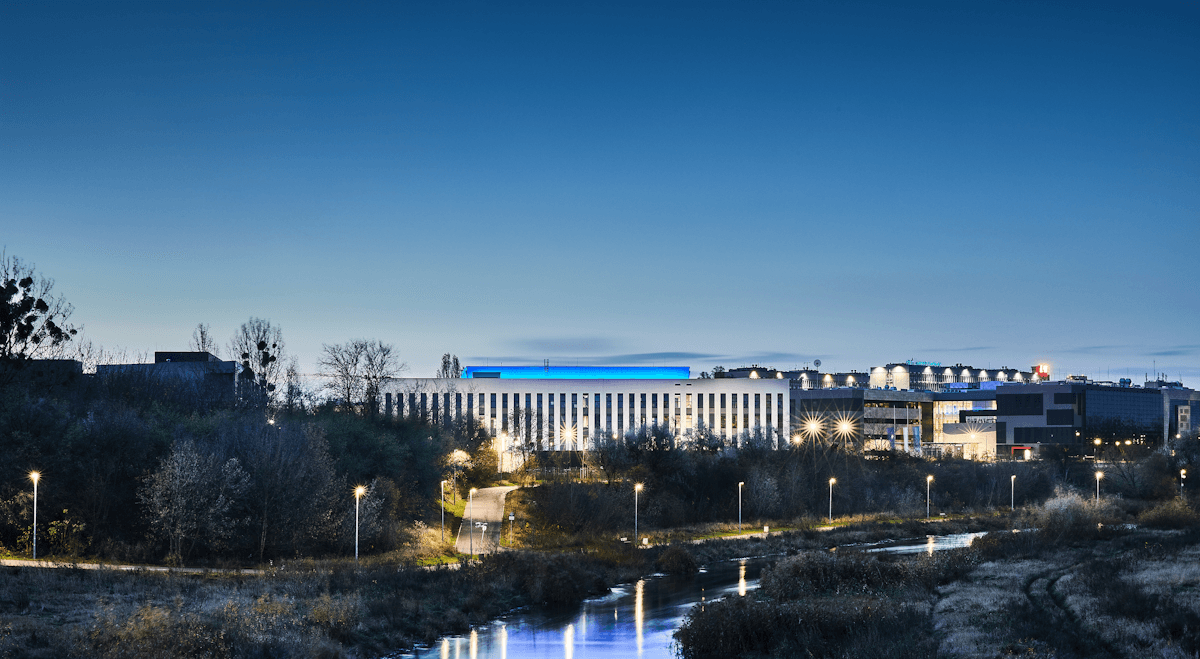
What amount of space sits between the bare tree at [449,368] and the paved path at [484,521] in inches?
2351

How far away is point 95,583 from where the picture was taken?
1464 inches

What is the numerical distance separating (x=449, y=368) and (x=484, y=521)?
287 feet

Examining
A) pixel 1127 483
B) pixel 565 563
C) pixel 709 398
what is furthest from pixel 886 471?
pixel 565 563

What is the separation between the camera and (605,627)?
40250 millimetres

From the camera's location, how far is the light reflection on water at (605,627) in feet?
115

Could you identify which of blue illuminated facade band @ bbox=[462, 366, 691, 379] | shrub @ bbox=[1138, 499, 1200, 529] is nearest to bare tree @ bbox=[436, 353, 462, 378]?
blue illuminated facade band @ bbox=[462, 366, 691, 379]

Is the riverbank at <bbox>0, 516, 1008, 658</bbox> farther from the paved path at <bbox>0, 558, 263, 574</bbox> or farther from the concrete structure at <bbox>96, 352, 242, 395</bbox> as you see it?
the concrete structure at <bbox>96, 352, 242, 395</bbox>

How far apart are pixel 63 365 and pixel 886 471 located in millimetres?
A: 80012

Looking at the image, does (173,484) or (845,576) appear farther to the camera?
(173,484)

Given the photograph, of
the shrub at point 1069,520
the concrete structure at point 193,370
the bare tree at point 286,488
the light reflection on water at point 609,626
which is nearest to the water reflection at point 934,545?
the shrub at point 1069,520

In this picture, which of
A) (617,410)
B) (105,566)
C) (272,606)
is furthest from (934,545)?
(617,410)

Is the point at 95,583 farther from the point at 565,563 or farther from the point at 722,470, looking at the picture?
the point at 722,470

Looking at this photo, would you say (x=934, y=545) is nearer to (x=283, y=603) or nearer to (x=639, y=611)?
(x=639, y=611)

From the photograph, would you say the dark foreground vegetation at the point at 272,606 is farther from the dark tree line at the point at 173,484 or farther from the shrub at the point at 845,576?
the shrub at the point at 845,576
